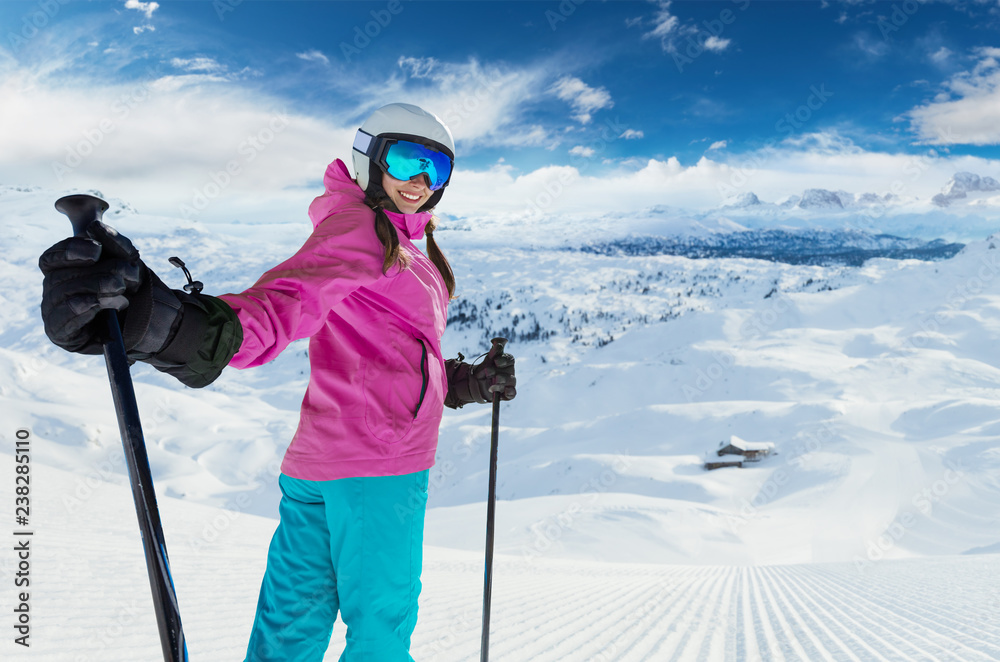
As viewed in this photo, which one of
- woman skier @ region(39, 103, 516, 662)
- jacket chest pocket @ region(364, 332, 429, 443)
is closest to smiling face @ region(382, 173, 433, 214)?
woman skier @ region(39, 103, 516, 662)

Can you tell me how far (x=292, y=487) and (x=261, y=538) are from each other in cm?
617

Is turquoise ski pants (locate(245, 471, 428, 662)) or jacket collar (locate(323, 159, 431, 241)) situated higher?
jacket collar (locate(323, 159, 431, 241))


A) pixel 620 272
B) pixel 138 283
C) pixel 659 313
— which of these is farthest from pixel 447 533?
pixel 620 272

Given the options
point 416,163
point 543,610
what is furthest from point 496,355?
point 543,610

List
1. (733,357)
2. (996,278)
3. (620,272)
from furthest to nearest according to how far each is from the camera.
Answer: (620,272) → (996,278) → (733,357)

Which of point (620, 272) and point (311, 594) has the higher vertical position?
point (620, 272)

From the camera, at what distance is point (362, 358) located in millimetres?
1569

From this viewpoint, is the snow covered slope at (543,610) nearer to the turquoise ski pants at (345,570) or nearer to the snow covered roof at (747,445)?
the turquoise ski pants at (345,570)

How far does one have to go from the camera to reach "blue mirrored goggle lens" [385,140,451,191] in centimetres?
180

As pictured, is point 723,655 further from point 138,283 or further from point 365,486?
point 138,283

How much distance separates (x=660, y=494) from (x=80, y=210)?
2038 cm

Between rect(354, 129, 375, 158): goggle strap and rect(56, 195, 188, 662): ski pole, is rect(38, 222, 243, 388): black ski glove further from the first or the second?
rect(354, 129, 375, 158): goggle strap

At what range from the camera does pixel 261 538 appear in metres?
6.97

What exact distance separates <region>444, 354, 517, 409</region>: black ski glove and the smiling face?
2.39 feet
